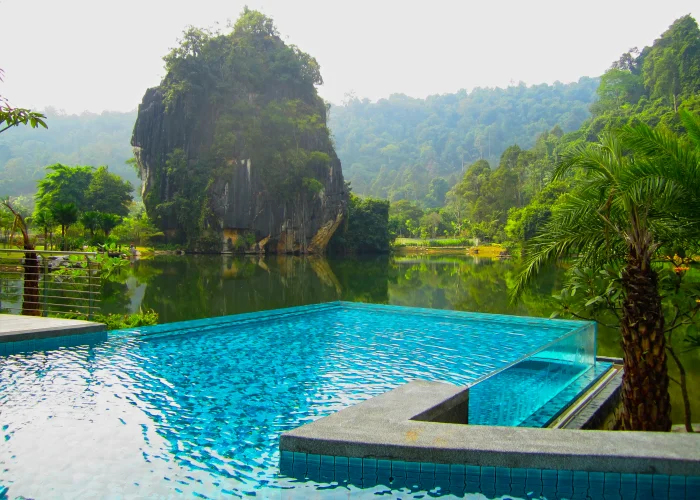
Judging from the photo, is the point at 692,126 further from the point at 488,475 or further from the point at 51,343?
the point at 51,343

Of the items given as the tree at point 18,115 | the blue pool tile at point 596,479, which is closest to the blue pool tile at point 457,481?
the blue pool tile at point 596,479

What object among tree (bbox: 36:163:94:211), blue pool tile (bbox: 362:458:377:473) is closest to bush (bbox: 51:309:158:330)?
blue pool tile (bbox: 362:458:377:473)

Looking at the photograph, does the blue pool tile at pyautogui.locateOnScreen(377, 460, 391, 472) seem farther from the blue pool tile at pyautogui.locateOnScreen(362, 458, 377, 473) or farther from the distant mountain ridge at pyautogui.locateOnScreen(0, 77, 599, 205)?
the distant mountain ridge at pyautogui.locateOnScreen(0, 77, 599, 205)

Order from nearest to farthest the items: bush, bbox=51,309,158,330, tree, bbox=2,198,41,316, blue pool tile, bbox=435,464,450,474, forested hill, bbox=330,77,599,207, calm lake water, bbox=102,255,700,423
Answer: blue pool tile, bbox=435,464,450,474, tree, bbox=2,198,41,316, bush, bbox=51,309,158,330, calm lake water, bbox=102,255,700,423, forested hill, bbox=330,77,599,207

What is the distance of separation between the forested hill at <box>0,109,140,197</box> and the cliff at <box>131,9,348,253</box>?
3748cm

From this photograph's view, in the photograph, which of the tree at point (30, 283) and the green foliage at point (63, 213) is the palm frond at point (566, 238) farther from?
the green foliage at point (63, 213)

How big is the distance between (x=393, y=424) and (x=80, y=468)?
1.77 m

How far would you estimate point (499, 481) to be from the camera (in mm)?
2719

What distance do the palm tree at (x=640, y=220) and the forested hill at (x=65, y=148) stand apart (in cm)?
7707

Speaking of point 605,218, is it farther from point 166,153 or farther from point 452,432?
point 166,153

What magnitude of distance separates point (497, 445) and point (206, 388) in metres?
3.04

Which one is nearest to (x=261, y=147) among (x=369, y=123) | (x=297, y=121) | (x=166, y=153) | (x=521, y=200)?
(x=297, y=121)

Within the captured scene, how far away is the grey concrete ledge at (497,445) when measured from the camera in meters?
2.64

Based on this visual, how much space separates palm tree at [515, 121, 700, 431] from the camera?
3.88m
